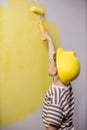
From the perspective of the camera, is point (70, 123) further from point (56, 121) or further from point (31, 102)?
point (31, 102)

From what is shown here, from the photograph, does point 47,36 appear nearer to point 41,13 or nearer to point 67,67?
point 41,13

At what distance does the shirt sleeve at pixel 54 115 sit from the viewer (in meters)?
1.08

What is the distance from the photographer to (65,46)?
1531 mm

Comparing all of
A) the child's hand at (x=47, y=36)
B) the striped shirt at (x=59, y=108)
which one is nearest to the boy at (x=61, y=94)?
the striped shirt at (x=59, y=108)

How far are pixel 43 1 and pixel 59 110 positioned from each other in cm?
67

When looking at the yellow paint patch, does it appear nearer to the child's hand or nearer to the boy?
the child's hand

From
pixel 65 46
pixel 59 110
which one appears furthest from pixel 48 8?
pixel 59 110

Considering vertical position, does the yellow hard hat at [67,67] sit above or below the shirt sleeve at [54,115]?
above

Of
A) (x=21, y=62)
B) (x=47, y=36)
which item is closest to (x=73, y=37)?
(x=47, y=36)

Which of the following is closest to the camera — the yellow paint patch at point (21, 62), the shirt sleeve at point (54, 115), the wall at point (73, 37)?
the shirt sleeve at point (54, 115)

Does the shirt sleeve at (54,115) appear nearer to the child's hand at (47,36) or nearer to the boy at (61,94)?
the boy at (61,94)

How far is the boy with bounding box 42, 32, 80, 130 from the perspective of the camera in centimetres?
109

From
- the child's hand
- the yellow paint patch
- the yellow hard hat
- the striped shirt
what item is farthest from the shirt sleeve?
the child's hand

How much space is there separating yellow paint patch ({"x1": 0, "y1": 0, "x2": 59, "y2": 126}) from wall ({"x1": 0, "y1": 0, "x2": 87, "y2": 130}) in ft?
0.17
